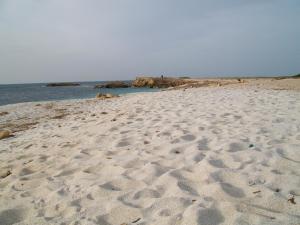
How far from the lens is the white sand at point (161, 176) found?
205cm

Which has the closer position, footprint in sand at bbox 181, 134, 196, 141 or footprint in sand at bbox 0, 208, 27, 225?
footprint in sand at bbox 0, 208, 27, 225

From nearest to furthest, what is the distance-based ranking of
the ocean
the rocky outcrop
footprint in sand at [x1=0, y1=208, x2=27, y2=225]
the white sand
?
the white sand → footprint in sand at [x1=0, y1=208, x2=27, y2=225] → the ocean → the rocky outcrop

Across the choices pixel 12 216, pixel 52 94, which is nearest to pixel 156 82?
pixel 52 94

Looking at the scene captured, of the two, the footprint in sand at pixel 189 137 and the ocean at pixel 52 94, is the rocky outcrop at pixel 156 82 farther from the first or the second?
the footprint in sand at pixel 189 137

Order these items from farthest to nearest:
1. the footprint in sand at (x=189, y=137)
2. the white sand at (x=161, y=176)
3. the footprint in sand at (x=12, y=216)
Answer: the footprint in sand at (x=189, y=137) → the footprint in sand at (x=12, y=216) → the white sand at (x=161, y=176)

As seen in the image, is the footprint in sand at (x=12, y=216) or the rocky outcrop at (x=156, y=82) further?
the rocky outcrop at (x=156, y=82)

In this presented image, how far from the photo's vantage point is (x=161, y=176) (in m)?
2.68

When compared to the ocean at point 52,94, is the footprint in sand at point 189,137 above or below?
above

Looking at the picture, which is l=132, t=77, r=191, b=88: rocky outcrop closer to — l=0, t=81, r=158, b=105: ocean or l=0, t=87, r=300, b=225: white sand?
l=0, t=81, r=158, b=105: ocean

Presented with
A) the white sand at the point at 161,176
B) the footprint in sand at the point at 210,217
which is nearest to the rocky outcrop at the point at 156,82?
Answer: the white sand at the point at 161,176

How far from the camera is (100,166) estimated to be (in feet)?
10.3

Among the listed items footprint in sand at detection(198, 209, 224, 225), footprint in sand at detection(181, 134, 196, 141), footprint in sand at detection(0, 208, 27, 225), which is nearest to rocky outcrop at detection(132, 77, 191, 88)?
footprint in sand at detection(181, 134, 196, 141)

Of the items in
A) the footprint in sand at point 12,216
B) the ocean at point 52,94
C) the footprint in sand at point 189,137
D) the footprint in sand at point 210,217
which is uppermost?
the footprint in sand at point 189,137

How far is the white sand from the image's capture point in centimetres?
205
